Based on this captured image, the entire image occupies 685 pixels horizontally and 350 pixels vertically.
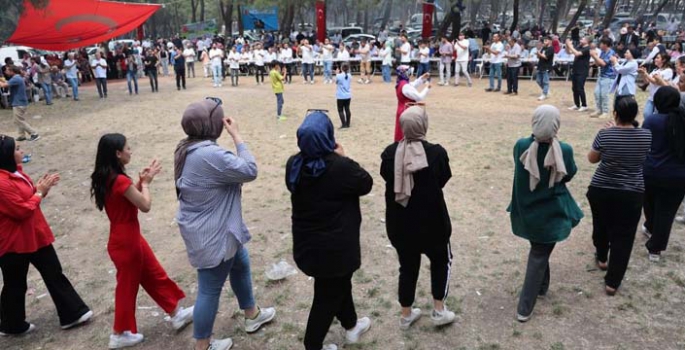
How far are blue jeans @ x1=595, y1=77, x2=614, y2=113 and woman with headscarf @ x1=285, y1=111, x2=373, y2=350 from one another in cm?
976

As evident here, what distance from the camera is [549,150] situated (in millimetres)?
3402

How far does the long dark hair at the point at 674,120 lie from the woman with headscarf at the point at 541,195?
1.44m

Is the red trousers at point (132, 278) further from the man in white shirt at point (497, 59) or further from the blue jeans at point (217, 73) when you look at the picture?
the blue jeans at point (217, 73)

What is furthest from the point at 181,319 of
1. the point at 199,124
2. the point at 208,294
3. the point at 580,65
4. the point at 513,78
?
the point at 513,78

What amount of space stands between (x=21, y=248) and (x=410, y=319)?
2935mm

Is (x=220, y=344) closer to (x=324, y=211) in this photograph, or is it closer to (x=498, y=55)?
(x=324, y=211)

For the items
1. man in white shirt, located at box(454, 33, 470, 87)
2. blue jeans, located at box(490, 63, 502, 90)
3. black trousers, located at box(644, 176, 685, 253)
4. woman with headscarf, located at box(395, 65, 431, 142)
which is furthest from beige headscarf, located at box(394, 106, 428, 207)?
man in white shirt, located at box(454, 33, 470, 87)

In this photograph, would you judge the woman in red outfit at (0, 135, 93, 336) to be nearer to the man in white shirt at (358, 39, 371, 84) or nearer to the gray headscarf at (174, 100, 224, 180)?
the gray headscarf at (174, 100, 224, 180)

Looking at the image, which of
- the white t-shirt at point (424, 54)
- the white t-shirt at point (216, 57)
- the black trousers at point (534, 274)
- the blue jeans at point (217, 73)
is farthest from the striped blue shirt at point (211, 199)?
the blue jeans at point (217, 73)

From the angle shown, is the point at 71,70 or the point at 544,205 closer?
the point at 544,205

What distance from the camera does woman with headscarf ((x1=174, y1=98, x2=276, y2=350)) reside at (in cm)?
302

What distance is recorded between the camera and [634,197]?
385 centimetres

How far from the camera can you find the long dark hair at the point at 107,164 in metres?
3.27

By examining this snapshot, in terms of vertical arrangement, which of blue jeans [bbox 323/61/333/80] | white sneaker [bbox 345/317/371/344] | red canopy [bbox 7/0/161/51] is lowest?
white sneaker [bbox 345/317/371/344]
